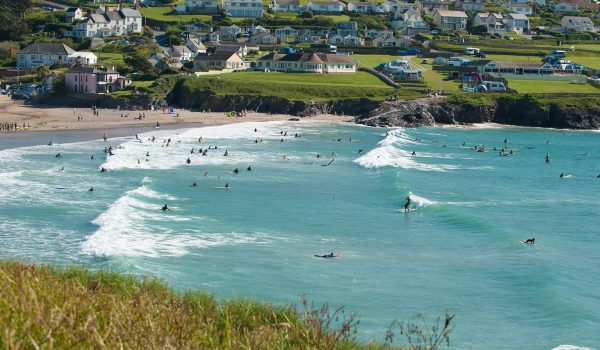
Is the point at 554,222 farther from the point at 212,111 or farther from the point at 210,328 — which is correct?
the point at 212,111

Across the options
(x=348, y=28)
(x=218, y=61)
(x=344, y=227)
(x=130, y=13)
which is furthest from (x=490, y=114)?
(x=130, y=13)

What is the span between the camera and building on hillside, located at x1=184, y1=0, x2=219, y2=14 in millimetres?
132625

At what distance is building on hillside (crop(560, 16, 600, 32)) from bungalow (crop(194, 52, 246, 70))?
55534 millimetres

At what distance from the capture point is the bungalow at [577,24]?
13575 cm

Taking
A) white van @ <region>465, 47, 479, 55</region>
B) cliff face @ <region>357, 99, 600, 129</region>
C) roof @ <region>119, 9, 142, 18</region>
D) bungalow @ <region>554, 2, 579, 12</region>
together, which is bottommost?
cliff face @ <region>357, 99, 600, 129</region>

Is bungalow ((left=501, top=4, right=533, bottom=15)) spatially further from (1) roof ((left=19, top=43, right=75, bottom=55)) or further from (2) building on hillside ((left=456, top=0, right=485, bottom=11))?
(1) roof ((left=19, top=43, right=75, bottom=55))

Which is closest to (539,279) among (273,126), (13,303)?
(13,303)

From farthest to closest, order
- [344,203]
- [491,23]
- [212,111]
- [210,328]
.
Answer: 1. [491,23]
2. [212,111]
3. [344,203]
4. [210,328]

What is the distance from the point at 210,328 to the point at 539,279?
54.5 ft

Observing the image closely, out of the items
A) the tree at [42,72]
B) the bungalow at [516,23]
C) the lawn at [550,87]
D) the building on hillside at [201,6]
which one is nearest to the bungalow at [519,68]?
the lawn at [550,87]

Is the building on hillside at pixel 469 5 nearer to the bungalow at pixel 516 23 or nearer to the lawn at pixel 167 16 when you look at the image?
the bungalow at pixel 516 23

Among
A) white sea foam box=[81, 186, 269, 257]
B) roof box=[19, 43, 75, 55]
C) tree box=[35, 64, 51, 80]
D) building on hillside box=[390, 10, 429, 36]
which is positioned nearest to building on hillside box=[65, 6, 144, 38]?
roof box=[19, 43, 75, 55]

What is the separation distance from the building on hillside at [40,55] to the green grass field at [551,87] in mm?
44117

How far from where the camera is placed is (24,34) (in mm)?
108750
